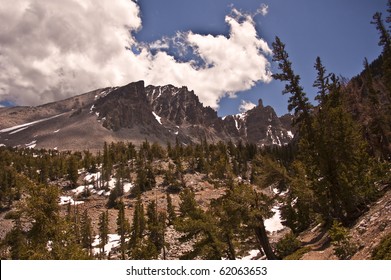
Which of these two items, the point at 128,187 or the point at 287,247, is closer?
the point at 287,247

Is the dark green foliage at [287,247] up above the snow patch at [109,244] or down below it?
below

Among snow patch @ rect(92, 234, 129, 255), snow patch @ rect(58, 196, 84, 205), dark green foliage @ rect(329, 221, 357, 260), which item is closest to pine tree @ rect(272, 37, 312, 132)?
dark green foliage @ rect(329, 221, 357, 260)

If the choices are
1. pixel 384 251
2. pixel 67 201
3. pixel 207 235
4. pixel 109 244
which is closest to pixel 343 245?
pixel 384 251

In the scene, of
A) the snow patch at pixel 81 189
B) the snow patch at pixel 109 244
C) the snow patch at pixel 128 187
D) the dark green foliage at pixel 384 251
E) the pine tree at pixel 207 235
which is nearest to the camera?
the dark green foliage at pixel 384 251

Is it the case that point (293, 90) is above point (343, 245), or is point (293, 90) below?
above

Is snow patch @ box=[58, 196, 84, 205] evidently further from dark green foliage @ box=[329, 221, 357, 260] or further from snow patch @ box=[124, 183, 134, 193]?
dark green foliage @ box=[329, 221, 357, 260]

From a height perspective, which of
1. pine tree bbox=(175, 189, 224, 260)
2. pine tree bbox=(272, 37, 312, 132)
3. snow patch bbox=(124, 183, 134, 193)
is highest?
snow patch bbox=(124, 183, 134, 193)

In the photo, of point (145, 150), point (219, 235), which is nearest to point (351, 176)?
point (219, 235)

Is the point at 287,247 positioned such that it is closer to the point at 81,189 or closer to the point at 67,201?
the point at 67,201

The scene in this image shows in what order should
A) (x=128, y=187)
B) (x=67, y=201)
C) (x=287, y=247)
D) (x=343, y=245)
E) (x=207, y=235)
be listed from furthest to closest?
(x=128, y=187)
(x=67, y=201)
(x=287, y=247)
(x=207, y=235)
(x=343, y=245)

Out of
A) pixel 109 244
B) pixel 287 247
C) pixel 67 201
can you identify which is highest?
pixel 67 201

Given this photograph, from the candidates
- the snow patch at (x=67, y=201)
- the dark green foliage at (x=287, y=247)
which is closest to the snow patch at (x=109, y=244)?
the snow patch at (x=67, y=201)

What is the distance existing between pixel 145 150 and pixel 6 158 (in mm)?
59736

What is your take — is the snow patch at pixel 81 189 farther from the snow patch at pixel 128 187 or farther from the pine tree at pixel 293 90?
the pine tree at pixel 293 90
